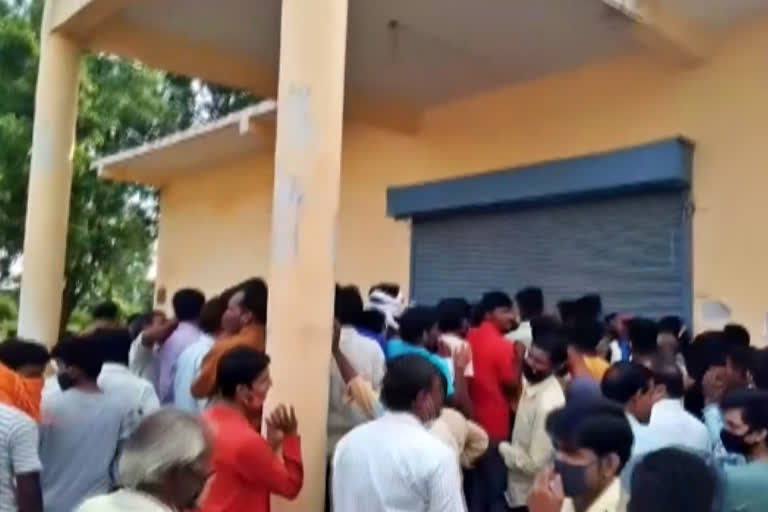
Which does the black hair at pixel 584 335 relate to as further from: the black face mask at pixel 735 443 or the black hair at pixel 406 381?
the black face mask at pixel 735 443

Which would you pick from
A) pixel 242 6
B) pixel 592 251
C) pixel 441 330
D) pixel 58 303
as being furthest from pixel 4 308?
pixel 441 330

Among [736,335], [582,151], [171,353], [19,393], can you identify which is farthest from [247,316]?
[582,151]

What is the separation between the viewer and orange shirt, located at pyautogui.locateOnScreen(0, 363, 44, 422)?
165 inches

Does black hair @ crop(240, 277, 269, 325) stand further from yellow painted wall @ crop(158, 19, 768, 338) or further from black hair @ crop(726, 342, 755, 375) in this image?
black hair @ crop(726, 342, 755, 375)

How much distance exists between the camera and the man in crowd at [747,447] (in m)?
2.95

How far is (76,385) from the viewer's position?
4.45 m

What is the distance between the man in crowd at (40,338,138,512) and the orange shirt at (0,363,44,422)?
7 centimetres

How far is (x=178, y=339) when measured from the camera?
229 inches

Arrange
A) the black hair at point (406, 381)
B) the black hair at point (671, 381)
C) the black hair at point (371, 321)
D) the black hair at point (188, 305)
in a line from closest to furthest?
the black hair at point (406, 381) < the black hair at point (671, 381) < the black hair at point (371, 321) < the black hair at point (188, 305)

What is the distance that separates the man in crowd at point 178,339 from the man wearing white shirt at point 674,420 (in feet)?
8.53

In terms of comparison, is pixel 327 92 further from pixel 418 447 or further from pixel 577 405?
pixel 577 405

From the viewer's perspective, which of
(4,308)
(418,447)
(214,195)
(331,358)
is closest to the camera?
(418,447)

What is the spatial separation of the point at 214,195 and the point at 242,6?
18.9ft

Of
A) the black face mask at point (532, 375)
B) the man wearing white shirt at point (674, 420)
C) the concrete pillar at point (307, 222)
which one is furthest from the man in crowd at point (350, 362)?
the man wearing white shirt at point (674, 420)
